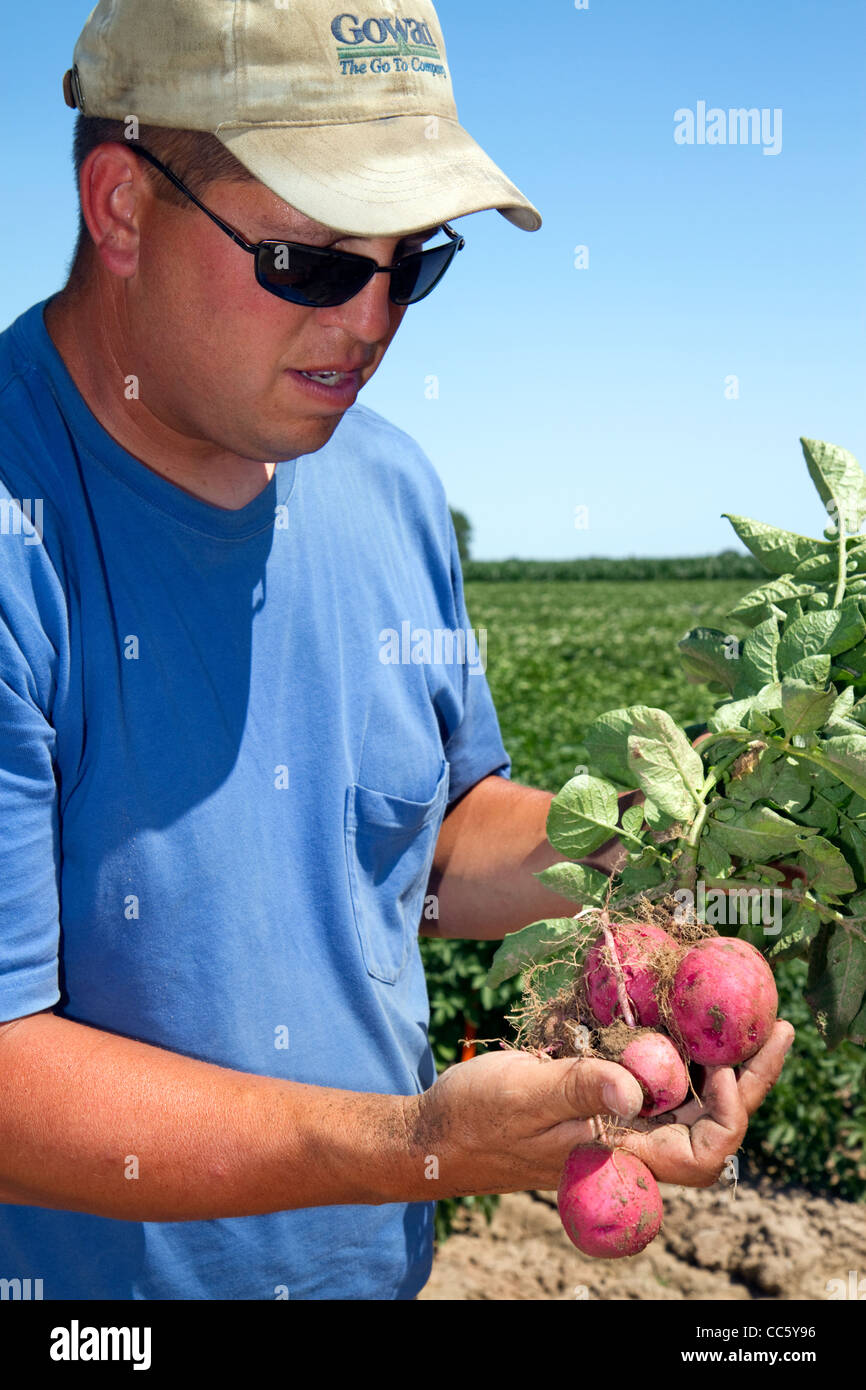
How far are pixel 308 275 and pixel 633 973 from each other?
1.04 metres

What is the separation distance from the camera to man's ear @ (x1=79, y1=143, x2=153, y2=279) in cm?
145

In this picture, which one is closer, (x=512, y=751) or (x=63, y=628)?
(x=63, y=628)

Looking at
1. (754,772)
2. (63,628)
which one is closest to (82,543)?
(63,628)

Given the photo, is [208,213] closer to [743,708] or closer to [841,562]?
[743,708]

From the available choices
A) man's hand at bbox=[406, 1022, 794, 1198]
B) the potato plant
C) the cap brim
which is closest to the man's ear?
the cap brim

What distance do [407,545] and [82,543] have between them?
2.17ft

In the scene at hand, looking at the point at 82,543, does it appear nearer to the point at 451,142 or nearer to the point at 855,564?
the point at 451,142

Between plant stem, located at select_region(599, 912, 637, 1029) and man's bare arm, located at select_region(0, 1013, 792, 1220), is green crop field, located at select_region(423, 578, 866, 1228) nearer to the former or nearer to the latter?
plant stem, located at select_region(599, 912, 637, 1029)

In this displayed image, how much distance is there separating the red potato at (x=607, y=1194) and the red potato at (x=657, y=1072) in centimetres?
7

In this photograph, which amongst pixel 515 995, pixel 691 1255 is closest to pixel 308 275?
pixel 515 995

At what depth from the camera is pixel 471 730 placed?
2076 millimetres

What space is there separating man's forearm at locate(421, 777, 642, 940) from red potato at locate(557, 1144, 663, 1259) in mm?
598

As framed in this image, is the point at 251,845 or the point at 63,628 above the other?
the point at 63,628

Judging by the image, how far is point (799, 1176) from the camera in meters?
4.48
